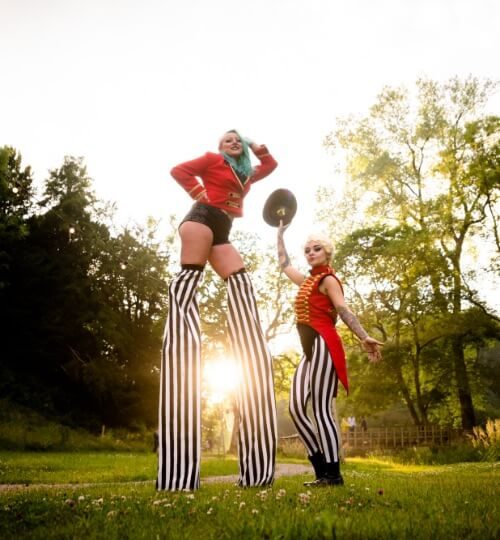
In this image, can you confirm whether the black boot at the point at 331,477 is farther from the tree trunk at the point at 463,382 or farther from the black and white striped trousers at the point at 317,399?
the tree trunk at the point at 463,382

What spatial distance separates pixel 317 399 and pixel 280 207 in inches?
86.0

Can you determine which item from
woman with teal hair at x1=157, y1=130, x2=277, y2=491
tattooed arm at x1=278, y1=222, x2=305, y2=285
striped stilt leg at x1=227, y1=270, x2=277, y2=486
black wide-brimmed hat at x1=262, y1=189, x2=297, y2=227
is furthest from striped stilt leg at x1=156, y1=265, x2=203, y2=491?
black wide-brimmed hat at x1=262, y1=189, x2=297, y2=227

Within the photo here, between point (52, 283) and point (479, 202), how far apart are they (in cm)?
2100

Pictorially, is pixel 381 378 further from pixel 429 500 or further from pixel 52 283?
pixel 429 500

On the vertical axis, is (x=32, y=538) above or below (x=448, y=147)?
below

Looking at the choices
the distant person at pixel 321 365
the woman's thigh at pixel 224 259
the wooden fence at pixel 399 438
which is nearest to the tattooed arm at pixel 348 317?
the distant person at pixel 321 365

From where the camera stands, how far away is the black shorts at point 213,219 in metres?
4.53

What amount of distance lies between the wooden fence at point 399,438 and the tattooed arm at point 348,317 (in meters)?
18.5

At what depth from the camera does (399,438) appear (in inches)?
939

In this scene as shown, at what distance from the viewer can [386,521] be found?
234 cm

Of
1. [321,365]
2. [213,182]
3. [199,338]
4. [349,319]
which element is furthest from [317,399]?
[213,182]

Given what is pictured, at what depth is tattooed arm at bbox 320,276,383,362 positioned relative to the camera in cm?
436

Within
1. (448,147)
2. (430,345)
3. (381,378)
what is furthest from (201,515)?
(448,147)

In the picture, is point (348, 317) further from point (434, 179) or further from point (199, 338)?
point (434, 179)
